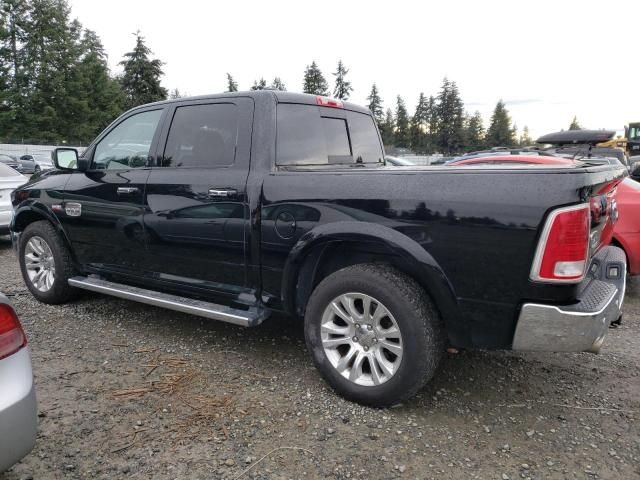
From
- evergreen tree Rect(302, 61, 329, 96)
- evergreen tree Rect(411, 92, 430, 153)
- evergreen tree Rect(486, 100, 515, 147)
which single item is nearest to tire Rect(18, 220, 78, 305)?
evergreen tree Rect(302, 61, 329, 96)

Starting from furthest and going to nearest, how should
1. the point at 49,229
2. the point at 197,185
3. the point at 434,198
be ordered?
the point at 49,229 < the point at 197,185 < the point at 434,198

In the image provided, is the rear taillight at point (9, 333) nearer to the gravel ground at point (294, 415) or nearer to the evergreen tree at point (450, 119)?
the gravel ground at point (294, 415)

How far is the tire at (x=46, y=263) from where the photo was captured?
455 cm

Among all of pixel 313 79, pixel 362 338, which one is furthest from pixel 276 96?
pixel 313 79

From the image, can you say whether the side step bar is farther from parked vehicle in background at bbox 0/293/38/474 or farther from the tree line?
the tree line

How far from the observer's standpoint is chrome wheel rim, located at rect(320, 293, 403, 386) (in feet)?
9.09

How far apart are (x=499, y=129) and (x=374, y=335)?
86.8m

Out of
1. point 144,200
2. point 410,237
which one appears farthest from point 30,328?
point 410,237

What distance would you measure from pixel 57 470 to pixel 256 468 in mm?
963

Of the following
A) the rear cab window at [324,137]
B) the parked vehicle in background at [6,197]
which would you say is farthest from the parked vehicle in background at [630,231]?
the parked vehicle in background at [6,197]

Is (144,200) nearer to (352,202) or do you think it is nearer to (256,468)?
(352,202)

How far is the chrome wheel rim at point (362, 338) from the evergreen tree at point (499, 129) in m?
82.7

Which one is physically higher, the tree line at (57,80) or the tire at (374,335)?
the tree line at (57,80)

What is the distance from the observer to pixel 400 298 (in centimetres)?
265
